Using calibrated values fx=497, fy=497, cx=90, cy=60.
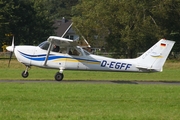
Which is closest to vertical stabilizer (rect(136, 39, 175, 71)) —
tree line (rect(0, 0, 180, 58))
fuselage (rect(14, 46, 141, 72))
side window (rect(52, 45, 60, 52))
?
fuselage (rect(14, 46, 141, 72))

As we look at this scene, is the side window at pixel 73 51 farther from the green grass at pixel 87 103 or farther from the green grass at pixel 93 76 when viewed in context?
the green grass at pixel 87 103

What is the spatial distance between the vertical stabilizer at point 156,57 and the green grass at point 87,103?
564cm

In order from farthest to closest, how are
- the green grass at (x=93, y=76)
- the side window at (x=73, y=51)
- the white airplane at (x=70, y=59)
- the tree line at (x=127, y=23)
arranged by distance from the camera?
the tree line at (x=127, y=23) → the green grass at (x=93, y=76) → the side window at (x=73, y=51) → the white airplane at (x=70, y=59)

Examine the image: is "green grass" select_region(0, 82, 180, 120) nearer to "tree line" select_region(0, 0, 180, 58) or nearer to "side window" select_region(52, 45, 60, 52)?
"side window" select_region(52, 45, 60, 52)

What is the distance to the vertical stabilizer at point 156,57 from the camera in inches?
888

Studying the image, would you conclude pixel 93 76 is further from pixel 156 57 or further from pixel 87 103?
pixel 87 103

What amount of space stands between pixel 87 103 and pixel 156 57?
10.4 metres

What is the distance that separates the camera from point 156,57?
75.0 feet

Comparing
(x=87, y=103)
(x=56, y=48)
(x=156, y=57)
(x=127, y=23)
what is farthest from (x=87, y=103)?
(x=127, y=23)

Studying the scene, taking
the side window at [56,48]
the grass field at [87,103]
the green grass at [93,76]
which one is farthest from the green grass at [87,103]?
the green grass at [93,76]

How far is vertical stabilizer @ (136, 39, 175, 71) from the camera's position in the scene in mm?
22547

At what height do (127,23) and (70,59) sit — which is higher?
(70,59)

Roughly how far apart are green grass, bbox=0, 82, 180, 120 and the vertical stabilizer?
5.64 m

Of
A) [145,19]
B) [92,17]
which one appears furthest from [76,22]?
[145,19]
